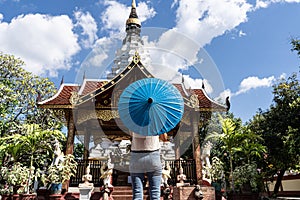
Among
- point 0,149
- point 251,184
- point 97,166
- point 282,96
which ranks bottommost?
point 251,184

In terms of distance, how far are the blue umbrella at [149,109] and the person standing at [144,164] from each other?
0.18 m

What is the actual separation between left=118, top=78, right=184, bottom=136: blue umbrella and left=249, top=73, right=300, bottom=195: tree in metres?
10.6

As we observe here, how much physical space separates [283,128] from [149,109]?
12.5 m

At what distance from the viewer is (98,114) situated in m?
10.9

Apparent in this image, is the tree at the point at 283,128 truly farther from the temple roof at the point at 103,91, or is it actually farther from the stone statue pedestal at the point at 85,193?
the stone statue pedestal at the point at 85,193

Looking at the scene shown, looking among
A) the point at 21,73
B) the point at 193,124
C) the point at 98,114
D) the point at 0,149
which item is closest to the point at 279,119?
the point at 193,124

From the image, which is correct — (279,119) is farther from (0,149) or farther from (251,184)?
(0,149)

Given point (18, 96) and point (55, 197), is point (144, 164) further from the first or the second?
point (18, 96)

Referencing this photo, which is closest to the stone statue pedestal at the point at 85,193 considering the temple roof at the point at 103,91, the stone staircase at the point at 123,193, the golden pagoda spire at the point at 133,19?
the stone staircase at the point at 123,193

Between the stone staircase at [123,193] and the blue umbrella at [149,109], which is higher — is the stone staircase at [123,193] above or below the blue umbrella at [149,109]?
below

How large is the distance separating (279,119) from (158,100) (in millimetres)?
12601

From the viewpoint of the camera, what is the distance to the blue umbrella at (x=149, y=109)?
3363mm

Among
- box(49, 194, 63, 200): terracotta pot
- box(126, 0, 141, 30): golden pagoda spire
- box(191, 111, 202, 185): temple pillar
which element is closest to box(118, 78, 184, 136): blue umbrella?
box(49, 194, 63, 200): terracotta pot

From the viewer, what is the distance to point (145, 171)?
3521mm
